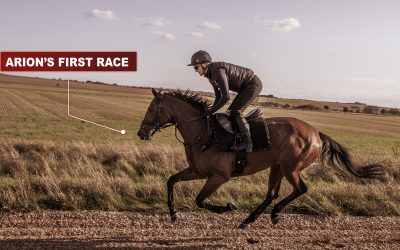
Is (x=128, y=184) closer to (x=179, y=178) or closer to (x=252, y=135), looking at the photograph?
(x=179, y=178)

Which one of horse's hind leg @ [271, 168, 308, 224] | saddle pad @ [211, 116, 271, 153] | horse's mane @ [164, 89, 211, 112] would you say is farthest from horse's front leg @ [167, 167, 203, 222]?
horse's hind leg @ [271, 168, 308, 224]

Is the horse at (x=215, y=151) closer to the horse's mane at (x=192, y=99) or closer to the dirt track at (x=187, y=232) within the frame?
the horse's mane at (x=192, y=99)

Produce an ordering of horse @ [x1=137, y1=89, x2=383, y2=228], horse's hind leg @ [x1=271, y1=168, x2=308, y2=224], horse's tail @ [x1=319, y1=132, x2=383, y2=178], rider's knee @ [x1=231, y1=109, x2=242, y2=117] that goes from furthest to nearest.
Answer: horse's tail @ [x1=319, y1=132, x2=383, y2=178] < horse's hind leg @ [x1=271, y1=168, x2=308, y2=224] < rider's knee @ [x1=231, y1=109, x2=242, y2=117] < horse @ [x1=137, y1=89, x2=383, y2=228]

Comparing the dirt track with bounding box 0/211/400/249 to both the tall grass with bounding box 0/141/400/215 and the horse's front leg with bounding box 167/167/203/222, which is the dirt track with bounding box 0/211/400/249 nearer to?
the horse's front leg with bounding box 167/167/203/222

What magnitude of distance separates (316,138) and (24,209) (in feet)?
18.1

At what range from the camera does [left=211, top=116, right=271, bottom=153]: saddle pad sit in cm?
783

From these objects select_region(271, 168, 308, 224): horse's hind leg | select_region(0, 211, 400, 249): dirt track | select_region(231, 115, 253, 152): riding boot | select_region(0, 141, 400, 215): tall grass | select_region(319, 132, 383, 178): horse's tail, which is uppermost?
select_region(231, 115, 253, 152): riding boot

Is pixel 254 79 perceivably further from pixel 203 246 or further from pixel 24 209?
pixel 24 209

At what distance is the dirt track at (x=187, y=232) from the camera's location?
277 inches

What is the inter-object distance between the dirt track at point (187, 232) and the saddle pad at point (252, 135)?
1417mm

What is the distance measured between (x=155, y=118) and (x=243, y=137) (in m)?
1.50

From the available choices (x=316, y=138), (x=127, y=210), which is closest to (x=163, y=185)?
(x=127, y=210)

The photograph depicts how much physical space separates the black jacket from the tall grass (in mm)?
2616

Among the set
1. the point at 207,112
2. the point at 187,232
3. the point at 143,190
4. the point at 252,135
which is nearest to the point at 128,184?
the point at 143,190
